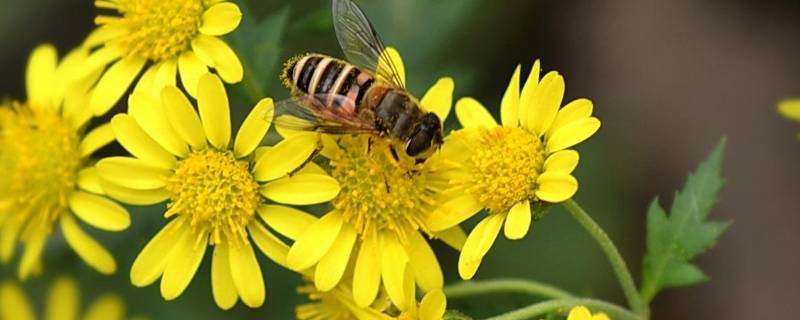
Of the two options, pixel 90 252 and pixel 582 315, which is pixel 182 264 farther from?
pixel 582 315

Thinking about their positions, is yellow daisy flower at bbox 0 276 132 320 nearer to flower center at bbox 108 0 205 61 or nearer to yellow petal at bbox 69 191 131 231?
yellow petal at bbox 69 191 131 231

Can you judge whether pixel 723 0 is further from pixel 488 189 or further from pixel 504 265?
pixel 488 189

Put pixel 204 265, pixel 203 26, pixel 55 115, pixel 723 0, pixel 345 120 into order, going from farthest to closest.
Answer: pixel 723 0
pixel 204 265
pixel 55 115
pixel 203 26
pixel 345 120

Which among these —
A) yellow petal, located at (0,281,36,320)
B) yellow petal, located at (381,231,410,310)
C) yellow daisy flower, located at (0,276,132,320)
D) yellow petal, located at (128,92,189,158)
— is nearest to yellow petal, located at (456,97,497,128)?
yellow petal, located at (381,231,410,310)

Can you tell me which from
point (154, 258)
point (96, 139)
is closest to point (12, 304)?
point (96, 139)

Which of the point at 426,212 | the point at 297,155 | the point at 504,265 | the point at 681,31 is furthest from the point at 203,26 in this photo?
the point at 681,31
